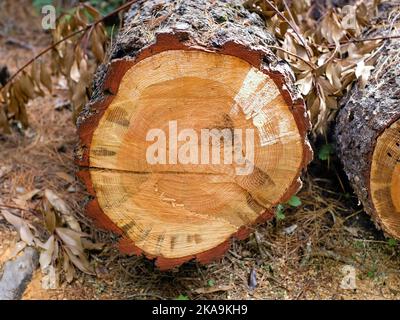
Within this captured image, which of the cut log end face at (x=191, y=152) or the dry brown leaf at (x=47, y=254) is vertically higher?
the cut log end face at (x=191, y=152)

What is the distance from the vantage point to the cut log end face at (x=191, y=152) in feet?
6.31

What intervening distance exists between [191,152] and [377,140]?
28.6 inches

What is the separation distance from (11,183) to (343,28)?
5.88ft

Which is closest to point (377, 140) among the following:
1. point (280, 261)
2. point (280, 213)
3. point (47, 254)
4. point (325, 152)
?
point (325, 152)

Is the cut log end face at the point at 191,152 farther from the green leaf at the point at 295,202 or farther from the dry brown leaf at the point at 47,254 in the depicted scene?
the dry brown leaf at the point at 47,254

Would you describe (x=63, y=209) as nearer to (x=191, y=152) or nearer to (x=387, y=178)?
(x=191, y=152)

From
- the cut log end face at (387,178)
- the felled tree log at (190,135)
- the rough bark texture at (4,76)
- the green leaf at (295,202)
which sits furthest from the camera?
the rough bark texture at (4,76)

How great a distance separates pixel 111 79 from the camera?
1904mm

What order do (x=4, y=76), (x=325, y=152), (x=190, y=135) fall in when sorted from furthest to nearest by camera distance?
(x=4, y=76) → (x=325, y=152) → (x=190, y=135)

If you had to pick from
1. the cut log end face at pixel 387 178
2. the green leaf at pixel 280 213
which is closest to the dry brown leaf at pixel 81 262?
the green leaf at pixel 280 213

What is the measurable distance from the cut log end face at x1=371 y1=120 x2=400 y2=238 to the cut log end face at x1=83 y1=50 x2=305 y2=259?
32 centimetres

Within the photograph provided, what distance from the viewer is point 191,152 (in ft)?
6.61

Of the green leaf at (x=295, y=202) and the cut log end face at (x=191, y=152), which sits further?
the green leaf at (x=295, y=202)
